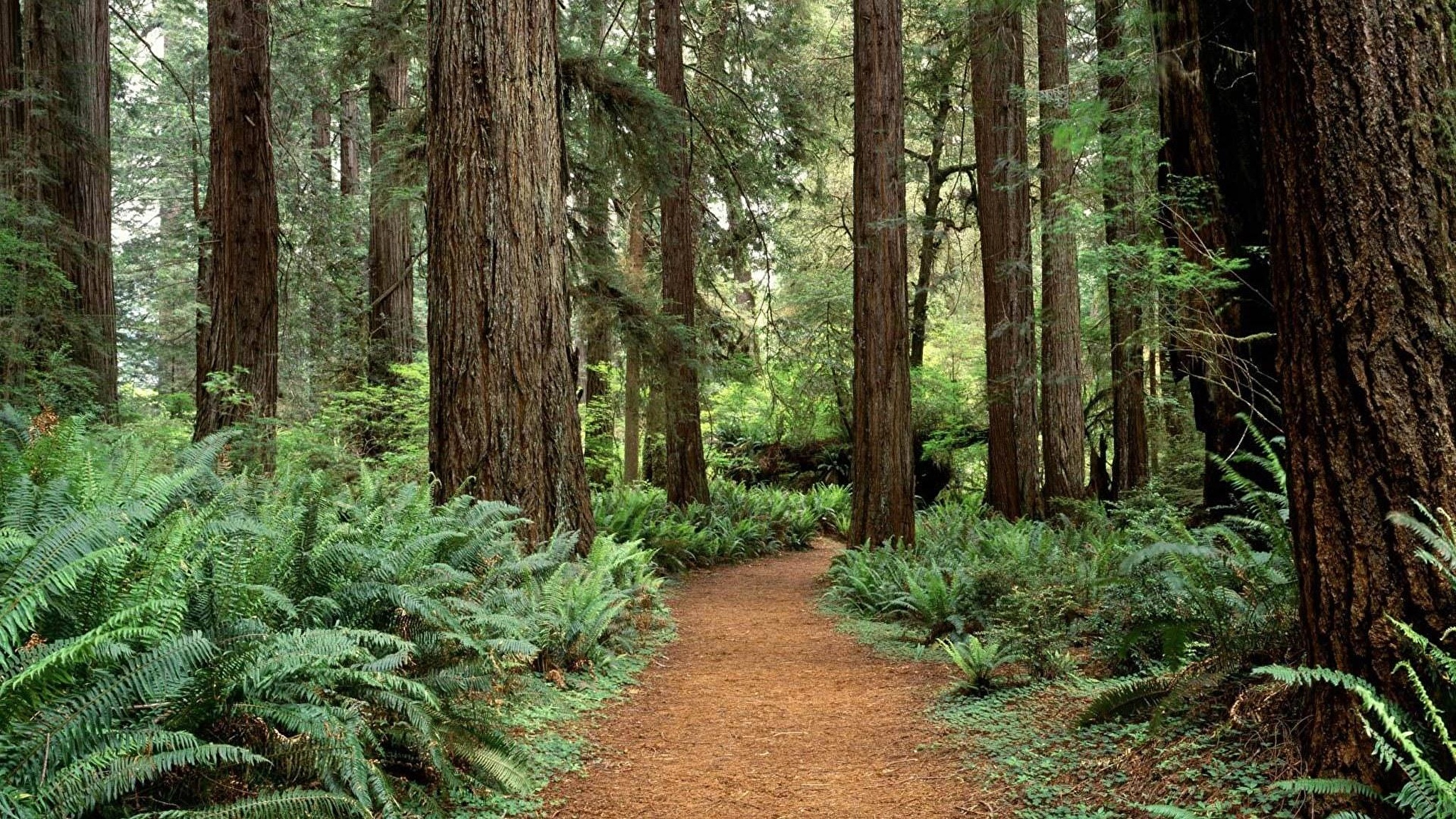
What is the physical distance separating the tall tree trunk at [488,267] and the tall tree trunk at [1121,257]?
4.39 meters

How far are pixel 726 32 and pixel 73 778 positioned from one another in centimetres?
1444

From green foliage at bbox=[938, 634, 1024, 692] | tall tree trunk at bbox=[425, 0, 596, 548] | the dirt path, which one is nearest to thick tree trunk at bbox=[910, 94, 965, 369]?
the dirt path

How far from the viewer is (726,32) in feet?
48.2

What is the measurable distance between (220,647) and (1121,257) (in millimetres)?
6858

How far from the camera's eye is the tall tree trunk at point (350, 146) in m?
16.9

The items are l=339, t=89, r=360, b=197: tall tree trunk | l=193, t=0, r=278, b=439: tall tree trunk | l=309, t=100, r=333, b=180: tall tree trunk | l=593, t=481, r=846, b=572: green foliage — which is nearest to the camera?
l=193, t=0, r=278, b=439: tall tree trunk

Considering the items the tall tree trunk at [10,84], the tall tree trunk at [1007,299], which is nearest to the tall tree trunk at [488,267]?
the tall tree trunk at [10,84]

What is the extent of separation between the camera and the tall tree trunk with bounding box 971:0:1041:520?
12.2 m

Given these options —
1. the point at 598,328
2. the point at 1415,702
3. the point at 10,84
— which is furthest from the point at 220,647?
the point at 10,84

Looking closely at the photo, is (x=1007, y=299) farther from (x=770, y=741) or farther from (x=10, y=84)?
(x=10, y=84)

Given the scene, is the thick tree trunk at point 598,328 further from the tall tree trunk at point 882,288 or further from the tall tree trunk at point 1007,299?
the tall tree trunk at point 1007,299

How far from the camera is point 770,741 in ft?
15.7

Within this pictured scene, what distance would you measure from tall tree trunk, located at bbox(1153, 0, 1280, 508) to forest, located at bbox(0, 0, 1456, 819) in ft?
0.13

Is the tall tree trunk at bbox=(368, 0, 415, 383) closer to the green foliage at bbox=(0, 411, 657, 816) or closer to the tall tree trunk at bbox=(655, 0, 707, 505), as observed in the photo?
the tall tree trunk at bbox=(655, 0, 707, 505)
